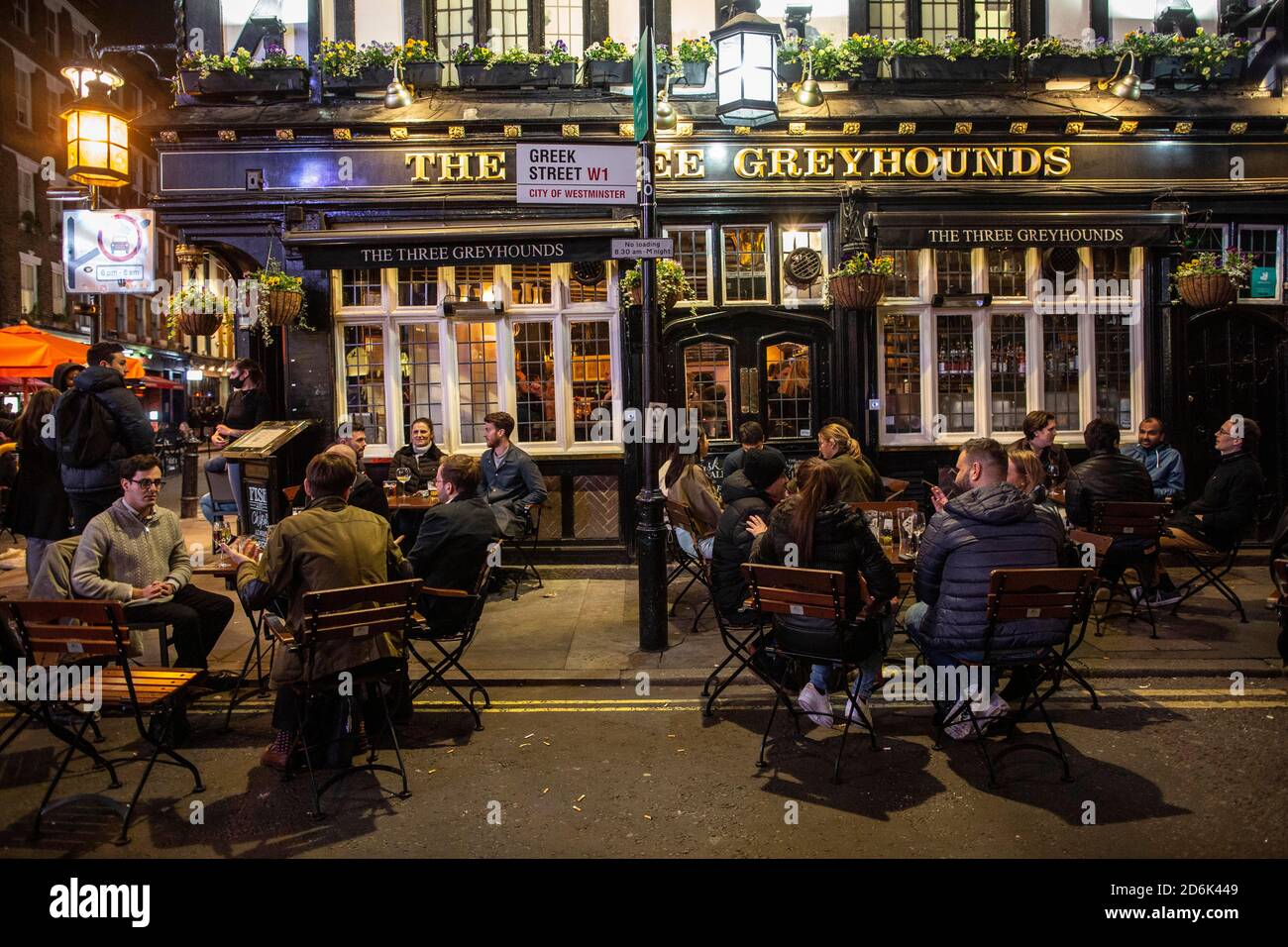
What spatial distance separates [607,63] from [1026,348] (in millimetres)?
6424

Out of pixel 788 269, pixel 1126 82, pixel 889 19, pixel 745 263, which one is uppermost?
pixel 889 19

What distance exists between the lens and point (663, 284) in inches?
415

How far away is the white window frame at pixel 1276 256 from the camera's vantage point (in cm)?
1150

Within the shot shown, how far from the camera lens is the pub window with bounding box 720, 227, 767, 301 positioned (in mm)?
11438

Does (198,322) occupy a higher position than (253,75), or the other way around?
(253,75)

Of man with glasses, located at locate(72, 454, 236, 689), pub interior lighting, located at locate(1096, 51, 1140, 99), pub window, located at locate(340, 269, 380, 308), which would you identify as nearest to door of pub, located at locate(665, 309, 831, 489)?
pub window, located at locate(340, 269, 380, 308)

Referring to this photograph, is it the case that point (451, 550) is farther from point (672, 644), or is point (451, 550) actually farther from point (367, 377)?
point (367, 377)

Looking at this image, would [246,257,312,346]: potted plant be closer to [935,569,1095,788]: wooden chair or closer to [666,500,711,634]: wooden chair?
[666,500,711,634]: wooden chair

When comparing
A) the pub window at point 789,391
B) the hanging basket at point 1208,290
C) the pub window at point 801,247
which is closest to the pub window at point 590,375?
the pub window at point 789,391

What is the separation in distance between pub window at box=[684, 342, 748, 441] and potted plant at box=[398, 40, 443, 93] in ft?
15.3

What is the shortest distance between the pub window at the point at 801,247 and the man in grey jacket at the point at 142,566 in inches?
302

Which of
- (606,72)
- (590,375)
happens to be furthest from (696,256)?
(606,72)

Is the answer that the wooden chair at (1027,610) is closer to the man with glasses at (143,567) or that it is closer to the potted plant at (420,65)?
the man with glasses at (143,567)

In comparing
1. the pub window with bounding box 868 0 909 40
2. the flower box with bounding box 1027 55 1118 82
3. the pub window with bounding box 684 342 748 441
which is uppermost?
the pub window with bounding box 868 0 909 40
